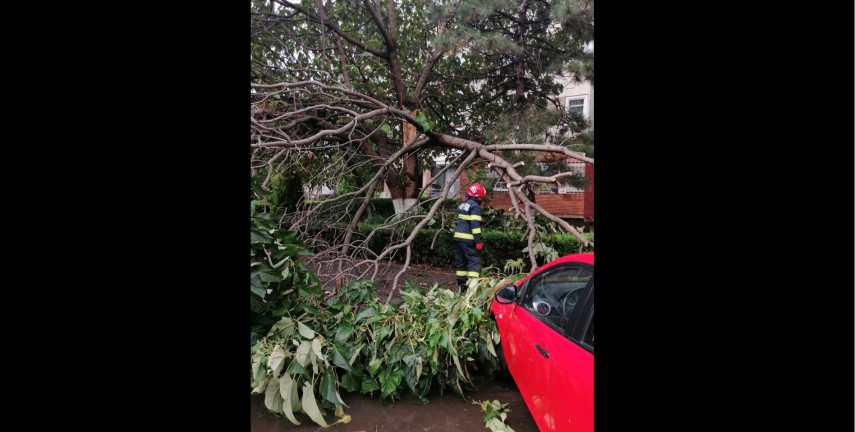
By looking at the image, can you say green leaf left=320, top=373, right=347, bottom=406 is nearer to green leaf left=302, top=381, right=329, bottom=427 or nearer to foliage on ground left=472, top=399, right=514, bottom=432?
green leaf left=302, top=381, right=329, bottom=427

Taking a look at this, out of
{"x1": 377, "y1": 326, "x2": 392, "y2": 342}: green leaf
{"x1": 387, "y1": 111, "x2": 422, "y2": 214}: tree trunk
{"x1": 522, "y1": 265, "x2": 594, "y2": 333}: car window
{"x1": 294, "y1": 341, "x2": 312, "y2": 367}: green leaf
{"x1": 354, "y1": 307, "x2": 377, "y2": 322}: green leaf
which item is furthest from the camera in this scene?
{"x1": 387, "y1": 111, "x2": 422, "y2": 214}: tree trunk

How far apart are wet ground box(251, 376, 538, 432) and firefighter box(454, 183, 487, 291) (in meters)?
2.90

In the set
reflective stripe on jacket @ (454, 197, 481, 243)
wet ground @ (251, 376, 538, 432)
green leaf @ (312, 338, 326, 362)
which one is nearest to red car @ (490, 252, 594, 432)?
wet ground @ (251, 376, 538, 432)

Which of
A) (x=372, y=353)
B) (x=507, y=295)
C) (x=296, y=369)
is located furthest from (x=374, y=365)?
(x=507, y=295)

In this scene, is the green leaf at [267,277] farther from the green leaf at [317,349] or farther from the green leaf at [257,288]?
the green leaf at [317,349]

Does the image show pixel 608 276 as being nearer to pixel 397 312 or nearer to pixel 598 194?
pixel 598 194

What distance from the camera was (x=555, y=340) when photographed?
8.26ft

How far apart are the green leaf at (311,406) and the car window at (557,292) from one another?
68.0 inches

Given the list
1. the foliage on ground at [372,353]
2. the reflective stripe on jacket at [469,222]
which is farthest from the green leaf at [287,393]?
the reflective stripe on jacket at [469,222]

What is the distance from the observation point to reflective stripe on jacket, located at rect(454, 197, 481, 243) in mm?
6766

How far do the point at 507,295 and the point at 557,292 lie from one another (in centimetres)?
44

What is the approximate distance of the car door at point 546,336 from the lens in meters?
2.36

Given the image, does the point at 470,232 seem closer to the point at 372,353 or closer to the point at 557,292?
the point at 372,353
